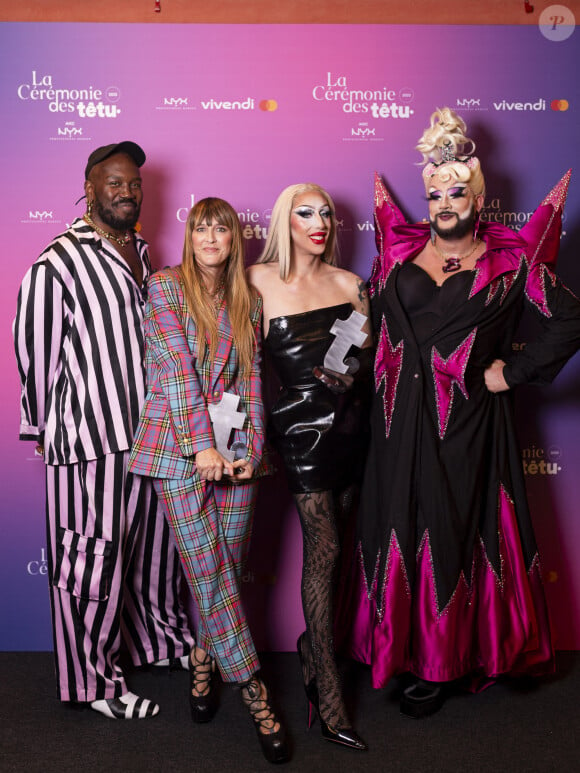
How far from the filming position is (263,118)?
308cm

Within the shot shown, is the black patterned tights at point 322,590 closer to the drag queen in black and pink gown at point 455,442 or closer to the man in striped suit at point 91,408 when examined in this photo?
the drag queen in black and pink gown at point 455,442

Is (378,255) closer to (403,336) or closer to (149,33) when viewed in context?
(403,336)

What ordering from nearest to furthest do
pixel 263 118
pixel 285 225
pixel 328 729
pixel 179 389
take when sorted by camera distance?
pixel 179 389 < pixel 328 729 < pixel 285 225 < pixel 263 118

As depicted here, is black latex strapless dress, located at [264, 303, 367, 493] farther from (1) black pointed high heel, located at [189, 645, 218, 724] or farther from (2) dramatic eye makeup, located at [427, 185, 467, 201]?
(1) black pointed high heel, located at [189, 645, 218, 724]

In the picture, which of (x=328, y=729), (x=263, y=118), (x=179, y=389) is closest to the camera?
(x=179, y=389)

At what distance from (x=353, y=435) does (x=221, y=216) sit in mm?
906

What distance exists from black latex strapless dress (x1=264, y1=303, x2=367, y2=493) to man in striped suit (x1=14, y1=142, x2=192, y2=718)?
0.54 metres

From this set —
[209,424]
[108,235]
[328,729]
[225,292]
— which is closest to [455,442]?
[209,424]

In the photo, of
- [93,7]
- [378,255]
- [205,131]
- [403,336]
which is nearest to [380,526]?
[403,336]

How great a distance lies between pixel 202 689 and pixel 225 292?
4.75ft

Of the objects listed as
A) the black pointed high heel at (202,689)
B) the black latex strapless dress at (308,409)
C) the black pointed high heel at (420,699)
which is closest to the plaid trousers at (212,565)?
the black pointed high heel at (202,689)

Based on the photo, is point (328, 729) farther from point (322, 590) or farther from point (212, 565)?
point (212, 565)

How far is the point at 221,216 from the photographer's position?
2520 millimetres

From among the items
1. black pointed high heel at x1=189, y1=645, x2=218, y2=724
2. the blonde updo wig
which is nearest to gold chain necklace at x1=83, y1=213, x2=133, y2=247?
Result: the blonde updo wig
